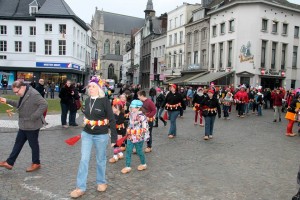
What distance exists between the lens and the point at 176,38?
4584 centimetres

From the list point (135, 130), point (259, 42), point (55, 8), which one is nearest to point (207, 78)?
point (259, 42)

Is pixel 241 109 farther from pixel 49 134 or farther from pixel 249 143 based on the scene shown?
pixel 49 134

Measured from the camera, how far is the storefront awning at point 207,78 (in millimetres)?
32688

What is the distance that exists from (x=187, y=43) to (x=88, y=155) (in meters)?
38.5

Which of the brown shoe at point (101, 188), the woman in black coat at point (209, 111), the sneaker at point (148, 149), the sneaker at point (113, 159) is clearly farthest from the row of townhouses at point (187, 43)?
the brown shoe at point (101, 188)

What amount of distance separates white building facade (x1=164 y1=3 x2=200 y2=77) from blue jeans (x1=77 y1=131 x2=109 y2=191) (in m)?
38.7

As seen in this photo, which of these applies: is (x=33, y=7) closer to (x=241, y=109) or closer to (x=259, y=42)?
(x=259, y=42)

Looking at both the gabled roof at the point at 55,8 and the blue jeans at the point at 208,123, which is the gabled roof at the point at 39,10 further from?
the blue jeans at the point at 208,123

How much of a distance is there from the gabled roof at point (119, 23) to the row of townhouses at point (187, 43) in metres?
36.3

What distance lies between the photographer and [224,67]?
115 feet

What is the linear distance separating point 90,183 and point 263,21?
1235 inches

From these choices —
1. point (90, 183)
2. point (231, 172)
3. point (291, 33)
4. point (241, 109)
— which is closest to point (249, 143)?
point (231, 172)

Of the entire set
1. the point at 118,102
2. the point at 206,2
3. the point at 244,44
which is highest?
the point at 206,2

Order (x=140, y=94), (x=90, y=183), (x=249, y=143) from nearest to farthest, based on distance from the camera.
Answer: (x=90, y=183) < (x=140, y=94) < (x=249, y=143)
